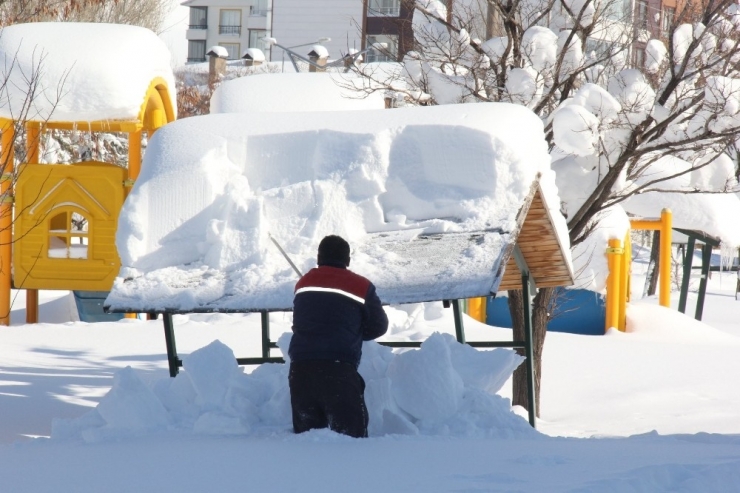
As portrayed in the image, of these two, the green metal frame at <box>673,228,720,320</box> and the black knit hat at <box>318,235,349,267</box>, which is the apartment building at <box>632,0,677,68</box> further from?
the green metal frame at <box>673,228,720,320</box>

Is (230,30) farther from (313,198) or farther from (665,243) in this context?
(313,198)

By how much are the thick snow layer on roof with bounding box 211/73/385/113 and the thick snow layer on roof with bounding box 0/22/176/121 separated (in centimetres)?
211

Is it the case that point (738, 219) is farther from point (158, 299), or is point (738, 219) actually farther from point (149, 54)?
point (158, 299)

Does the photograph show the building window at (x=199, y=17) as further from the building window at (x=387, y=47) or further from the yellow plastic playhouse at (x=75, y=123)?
the yellow plastic playhouse at (x=75, y=123)

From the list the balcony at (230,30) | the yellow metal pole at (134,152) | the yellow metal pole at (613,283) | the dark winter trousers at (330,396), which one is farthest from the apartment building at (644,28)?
the balcony at (230,30)

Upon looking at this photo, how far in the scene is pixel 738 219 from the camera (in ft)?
57.7

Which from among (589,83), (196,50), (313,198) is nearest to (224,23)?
(196,50)

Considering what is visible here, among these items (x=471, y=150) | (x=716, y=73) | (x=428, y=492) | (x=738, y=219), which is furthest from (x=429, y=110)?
(x=738, y=219)

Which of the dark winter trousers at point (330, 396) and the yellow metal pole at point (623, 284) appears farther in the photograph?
the yellow metal pole at point (623, 284)

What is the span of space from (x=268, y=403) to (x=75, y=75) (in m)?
7.89

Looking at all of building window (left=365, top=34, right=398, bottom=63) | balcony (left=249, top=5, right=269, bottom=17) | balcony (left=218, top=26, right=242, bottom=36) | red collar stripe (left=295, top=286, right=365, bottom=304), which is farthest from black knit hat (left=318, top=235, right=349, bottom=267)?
balcony (left=218, top=26, right=242, bottom=36)

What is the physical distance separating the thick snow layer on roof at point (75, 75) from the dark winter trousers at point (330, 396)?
7994mm

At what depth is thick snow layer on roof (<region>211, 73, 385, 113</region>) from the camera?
577 inches

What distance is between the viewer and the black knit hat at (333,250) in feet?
18.3
